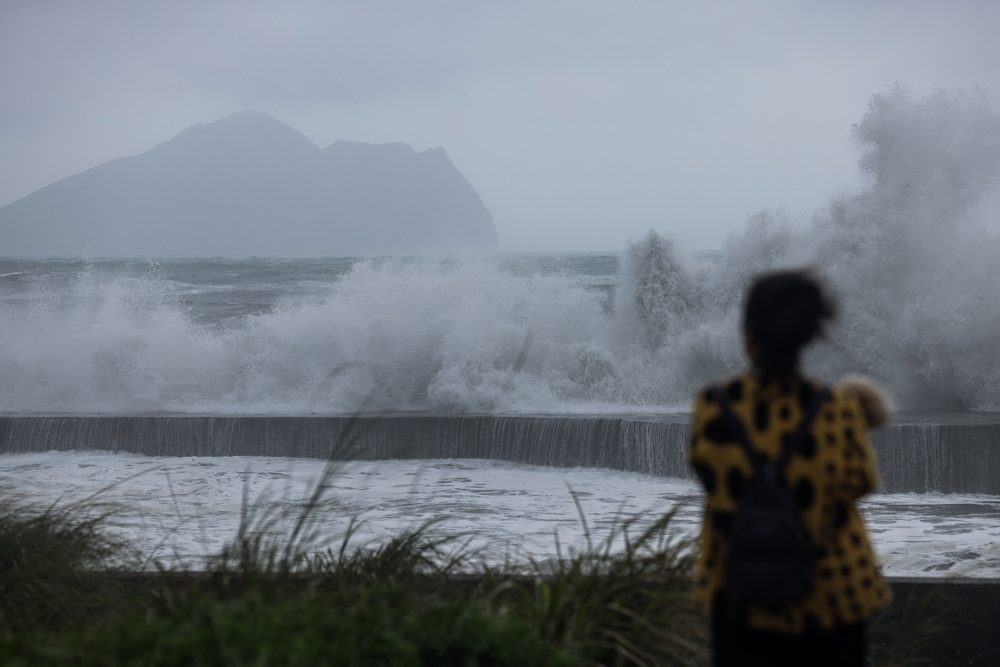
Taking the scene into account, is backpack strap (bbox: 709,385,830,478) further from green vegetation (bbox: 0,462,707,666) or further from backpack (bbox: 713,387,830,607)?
green vegetation (bbox: 0,462,707,666)

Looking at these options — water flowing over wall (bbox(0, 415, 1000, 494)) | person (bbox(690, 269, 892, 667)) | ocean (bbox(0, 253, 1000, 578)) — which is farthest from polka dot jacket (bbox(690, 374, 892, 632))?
water flowing over wall (bbox(0, 415, 1000, 494))

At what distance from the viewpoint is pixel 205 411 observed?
Result: 17594 millimetres

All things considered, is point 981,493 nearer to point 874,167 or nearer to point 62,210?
point 874,167

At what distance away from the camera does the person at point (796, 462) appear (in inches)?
98.9

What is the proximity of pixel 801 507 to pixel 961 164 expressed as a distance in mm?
18313

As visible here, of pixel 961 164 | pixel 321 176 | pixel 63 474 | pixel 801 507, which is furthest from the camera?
pixel 321 176

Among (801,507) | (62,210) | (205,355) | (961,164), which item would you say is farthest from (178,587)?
(62,210)

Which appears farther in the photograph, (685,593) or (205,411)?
(205,411)

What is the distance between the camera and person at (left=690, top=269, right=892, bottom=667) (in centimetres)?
251

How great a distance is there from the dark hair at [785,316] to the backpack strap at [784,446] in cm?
9

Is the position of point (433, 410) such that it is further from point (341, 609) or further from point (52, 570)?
point (341, 609)

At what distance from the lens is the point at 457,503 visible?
1071 cm

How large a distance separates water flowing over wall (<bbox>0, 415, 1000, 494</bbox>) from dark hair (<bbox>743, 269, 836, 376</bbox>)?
9117 mm

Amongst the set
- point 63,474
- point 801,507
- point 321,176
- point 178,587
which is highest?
point 321,176
